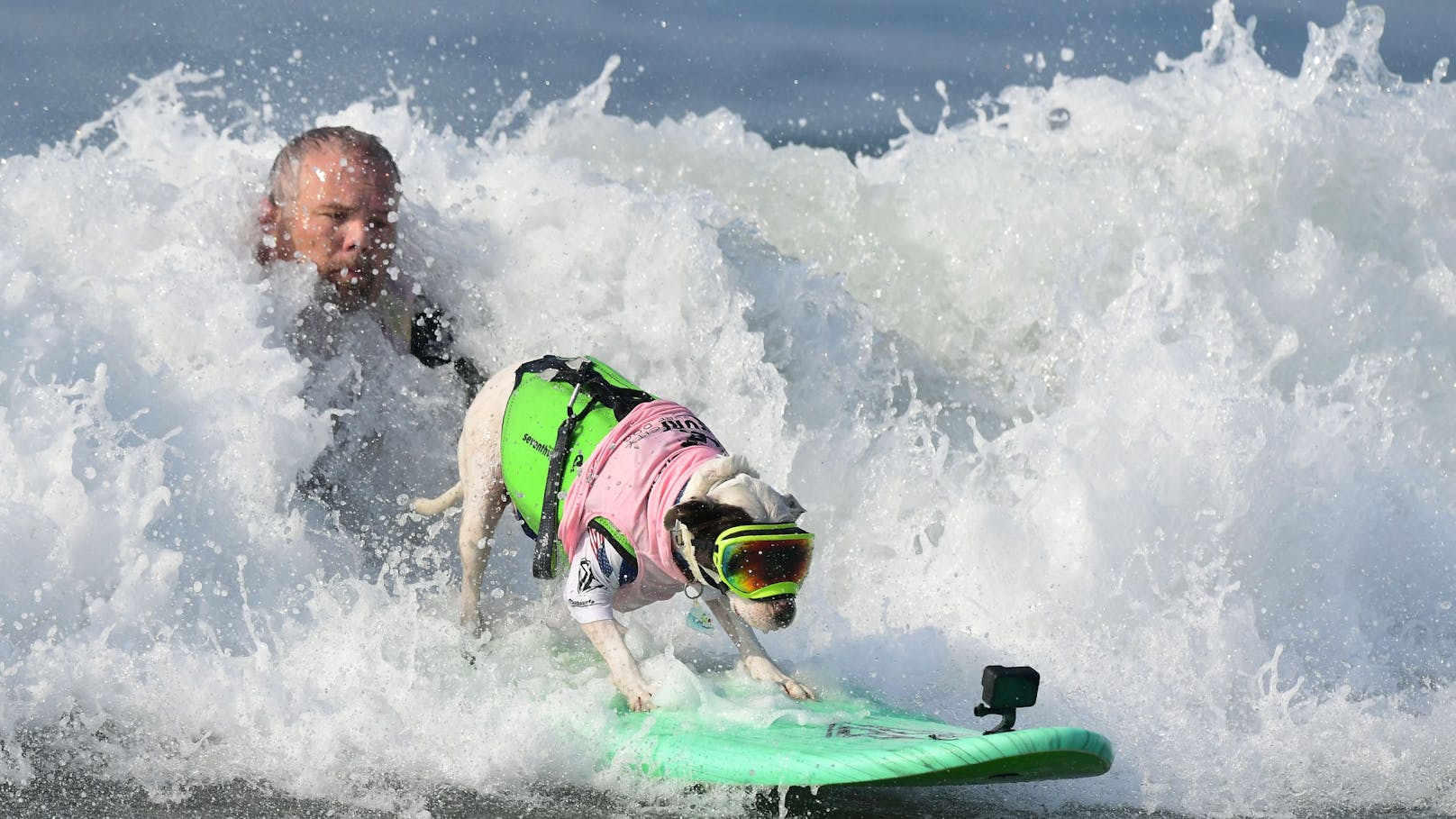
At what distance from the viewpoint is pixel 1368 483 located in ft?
23.9

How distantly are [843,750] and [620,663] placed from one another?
2.95 feet

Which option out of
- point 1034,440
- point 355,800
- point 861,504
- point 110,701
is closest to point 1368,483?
point 1034,440

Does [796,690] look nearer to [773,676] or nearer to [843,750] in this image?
[773,676]

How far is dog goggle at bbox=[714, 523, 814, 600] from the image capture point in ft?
14.5

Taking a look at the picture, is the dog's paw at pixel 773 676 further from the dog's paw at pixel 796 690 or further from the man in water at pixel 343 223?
the man in water at pixel 343 223

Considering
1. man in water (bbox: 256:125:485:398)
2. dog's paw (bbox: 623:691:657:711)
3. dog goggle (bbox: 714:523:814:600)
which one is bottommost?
dog's paw (bbox: 623:691:657:711)

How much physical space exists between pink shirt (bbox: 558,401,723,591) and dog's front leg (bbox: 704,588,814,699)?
0.90ft

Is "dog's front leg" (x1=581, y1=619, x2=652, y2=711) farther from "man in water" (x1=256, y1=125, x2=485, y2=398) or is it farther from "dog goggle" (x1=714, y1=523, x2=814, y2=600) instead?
"man in water" (x1=256, y1=125, x2=485, y2=398)

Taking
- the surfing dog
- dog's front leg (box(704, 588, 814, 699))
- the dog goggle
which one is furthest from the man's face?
the dog goggle

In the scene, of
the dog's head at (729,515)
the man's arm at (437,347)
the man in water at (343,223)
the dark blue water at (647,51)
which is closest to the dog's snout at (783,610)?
the dog's head at (729,515)

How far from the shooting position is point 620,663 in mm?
5051

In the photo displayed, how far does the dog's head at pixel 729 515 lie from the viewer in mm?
4477

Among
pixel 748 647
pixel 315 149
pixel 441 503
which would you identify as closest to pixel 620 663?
pixel 748 647

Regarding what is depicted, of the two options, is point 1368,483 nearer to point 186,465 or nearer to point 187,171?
point 186,465
